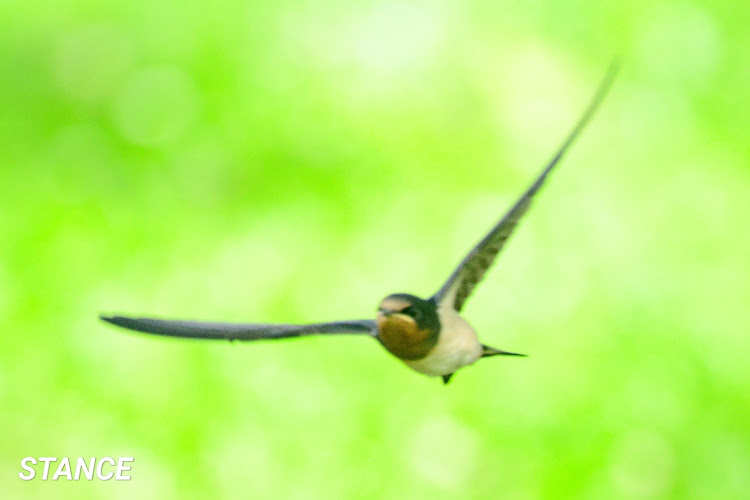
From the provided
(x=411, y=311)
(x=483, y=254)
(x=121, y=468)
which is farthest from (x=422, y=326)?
(x=121, y=468)

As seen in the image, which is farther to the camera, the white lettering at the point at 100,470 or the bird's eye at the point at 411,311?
the white lettering at the point at 100,470

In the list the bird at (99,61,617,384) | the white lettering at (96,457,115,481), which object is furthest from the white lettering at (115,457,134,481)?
the bird at (99,61,617,384)

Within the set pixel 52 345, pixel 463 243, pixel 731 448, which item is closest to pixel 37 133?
pixel 52 345

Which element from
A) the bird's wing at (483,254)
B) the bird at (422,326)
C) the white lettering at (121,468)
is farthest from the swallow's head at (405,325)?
the white lettering at (121,468)

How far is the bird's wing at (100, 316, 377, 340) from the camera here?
1602 millimetres

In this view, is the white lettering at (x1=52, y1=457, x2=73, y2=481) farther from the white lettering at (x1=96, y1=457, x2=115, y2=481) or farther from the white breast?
the white breast

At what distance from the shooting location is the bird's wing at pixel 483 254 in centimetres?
153

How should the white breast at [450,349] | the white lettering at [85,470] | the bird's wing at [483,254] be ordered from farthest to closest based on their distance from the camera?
1. the white lettering at [85,470]
2. the white breast at [450,349]
3. the bird's wing at [483,254]

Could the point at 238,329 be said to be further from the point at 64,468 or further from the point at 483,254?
the point at 64,468

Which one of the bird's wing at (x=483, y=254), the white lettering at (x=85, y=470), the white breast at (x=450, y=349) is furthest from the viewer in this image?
the white lettering at (x=85, y=470)

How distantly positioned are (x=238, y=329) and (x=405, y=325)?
277 millimetres

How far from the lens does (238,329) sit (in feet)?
5.39

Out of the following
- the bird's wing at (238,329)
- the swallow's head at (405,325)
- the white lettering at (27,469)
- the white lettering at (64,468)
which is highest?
the swallow's head at (405,325)

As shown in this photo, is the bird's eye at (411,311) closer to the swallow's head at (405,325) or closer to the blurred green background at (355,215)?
the swallow's head at (405,325)
